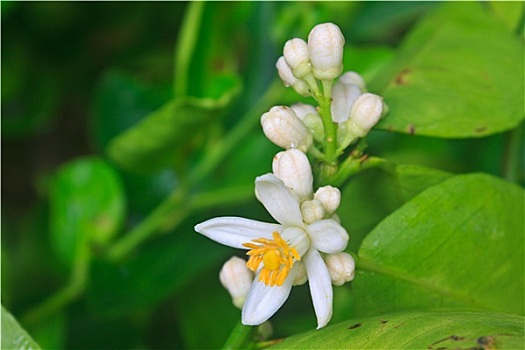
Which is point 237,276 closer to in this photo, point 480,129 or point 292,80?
point 292,80

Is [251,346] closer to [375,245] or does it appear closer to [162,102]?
[375,245]

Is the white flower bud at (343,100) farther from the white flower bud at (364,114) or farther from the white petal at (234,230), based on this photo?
the white petal at (234,230)

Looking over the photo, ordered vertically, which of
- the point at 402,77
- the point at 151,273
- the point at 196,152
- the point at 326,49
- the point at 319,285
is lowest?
the point at 151,273

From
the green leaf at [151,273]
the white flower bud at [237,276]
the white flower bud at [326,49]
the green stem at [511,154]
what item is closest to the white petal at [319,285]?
the white flower bud at [237,276]

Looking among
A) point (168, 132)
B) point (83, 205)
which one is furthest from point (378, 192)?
point (83, 205)

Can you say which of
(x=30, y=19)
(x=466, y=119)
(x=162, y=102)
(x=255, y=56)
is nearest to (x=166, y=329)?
(x=162, y=102)

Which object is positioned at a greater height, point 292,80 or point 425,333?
point 292,80
